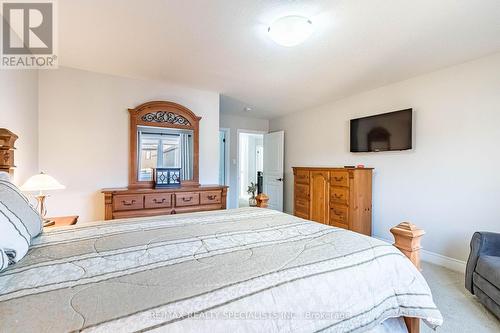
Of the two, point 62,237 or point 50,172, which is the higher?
point 50,172

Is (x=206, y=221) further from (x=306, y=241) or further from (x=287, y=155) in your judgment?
(x=287, y=155)

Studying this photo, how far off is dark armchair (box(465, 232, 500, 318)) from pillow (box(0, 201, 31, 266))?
2.89 m

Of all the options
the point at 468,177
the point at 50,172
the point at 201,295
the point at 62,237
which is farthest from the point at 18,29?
the point at 468,177

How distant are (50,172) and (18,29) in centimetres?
153

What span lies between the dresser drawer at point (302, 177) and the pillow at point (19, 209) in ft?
12.1

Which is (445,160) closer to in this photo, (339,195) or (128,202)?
(339,195)

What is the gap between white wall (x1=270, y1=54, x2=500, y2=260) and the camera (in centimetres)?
256

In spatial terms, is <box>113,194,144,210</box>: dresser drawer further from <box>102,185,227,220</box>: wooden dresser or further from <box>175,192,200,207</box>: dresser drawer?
<box>175,192,200,207</box>: dresser drawer

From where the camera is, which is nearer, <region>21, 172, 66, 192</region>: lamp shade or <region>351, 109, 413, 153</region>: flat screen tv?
<region>21, 172, 66, 192</region>: lamp shade

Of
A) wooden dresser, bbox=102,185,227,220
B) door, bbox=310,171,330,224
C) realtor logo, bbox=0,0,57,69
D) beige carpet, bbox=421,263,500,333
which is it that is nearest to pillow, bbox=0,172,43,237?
realtor logo, bbox=0,0,57,69

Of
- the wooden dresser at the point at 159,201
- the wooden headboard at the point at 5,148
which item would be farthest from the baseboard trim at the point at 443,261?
the wooden headboard at the point at 5,148

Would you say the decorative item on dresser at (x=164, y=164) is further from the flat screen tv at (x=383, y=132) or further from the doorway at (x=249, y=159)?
the doorway at (x=249, y=159)

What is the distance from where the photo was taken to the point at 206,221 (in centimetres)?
166

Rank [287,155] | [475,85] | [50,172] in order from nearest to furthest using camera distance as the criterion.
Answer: [475,85] → [50,172] → [287,155]
